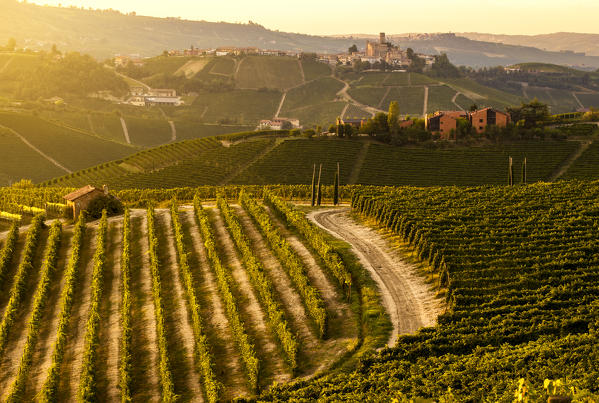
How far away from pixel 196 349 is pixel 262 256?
13.0 m

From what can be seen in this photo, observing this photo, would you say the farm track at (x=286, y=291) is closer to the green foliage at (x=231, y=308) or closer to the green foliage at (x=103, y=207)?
the green foliage at (x=231, y=308)

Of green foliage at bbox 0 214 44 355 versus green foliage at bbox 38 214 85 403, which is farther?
green foliage at bbox 0 214 44 355

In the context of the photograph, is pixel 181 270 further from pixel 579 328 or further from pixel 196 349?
pixel 579 328

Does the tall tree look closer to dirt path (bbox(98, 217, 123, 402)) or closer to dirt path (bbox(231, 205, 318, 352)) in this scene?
dirt path (bbox(231, 205, 318, 352))

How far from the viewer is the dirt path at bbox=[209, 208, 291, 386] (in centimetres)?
3112

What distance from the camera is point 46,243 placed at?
52500mm

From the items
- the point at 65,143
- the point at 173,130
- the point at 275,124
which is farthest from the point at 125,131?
the point at 275,124

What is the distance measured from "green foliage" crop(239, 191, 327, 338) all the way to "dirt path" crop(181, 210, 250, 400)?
177 inches

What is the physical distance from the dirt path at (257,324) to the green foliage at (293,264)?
2.52m

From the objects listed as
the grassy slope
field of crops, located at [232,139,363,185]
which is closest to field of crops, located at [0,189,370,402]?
field of crops, located at [232,139,363,185]

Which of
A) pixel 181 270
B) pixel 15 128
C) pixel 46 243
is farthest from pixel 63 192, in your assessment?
pixel 15 128

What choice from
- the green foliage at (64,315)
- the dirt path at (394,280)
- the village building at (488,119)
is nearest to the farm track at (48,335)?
the green foliage at (64,315)

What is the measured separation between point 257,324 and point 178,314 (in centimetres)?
527

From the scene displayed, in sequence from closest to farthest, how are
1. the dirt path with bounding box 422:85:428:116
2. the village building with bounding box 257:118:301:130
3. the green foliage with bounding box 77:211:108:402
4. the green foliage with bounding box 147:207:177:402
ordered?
the green foliage with bounding box 147:207:177:402 < the green foliage with bounding box 77:211:108:402 < the village building with bounding box 257:118:301:130 < the dirt path with bounding box 422:85:428:116
